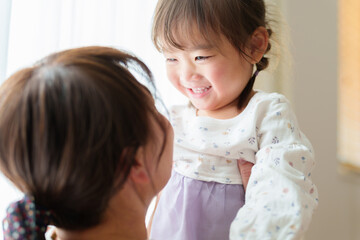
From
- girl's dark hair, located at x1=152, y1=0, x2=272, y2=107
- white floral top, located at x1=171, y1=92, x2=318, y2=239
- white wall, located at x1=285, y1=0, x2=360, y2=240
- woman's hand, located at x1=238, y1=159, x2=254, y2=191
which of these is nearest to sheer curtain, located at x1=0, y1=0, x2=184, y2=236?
girl's dark hair, located at x1=152, y1=0, x2=272, y2=107

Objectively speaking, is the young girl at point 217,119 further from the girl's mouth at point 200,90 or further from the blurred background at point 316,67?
the blurred background at point 316,67

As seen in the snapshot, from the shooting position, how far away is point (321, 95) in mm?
2061

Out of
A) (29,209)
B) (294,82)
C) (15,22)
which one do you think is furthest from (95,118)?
(294,82)

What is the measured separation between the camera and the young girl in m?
0.95

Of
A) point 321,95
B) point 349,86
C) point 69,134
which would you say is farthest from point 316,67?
point 69,134

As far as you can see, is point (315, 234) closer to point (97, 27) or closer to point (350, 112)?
point (350, 112)

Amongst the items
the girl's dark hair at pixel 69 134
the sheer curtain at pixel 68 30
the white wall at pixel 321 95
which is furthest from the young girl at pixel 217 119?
the white wall at pixel 321 95

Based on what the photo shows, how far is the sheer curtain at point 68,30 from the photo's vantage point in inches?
40.9

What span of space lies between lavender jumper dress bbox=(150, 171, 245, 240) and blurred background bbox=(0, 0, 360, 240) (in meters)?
0.46

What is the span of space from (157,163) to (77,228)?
0.63 feet

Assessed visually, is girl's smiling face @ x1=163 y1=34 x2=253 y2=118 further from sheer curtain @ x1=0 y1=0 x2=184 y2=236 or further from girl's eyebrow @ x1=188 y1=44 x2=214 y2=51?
sheer curtain @ x1=0 y1=0 x2=184 y2=236

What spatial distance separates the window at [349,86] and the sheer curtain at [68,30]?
120cm

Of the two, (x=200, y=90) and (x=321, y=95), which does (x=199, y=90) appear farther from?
(x=321, y=95)

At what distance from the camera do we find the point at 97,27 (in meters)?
1.24
